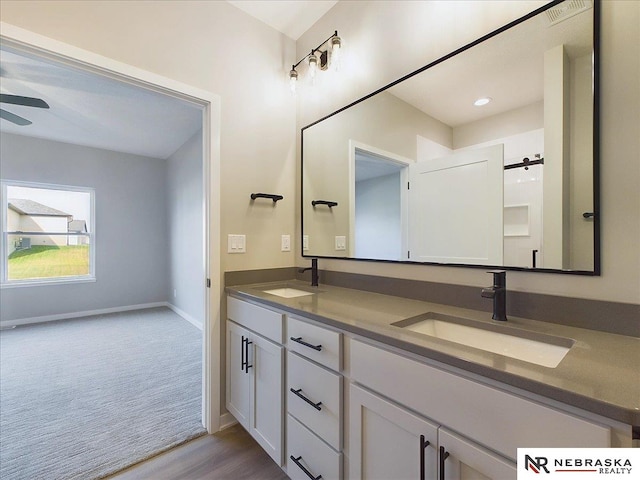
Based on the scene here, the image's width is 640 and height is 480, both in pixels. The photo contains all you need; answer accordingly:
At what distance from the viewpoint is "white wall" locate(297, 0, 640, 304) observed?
3.01 feet

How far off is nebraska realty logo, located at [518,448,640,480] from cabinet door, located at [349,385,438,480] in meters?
0.22

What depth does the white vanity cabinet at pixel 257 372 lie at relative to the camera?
1419 mm

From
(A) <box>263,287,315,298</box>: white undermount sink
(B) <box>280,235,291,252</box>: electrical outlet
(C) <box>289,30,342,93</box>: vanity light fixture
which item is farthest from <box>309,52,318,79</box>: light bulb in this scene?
(A) <box>263,287,315,298</box>: white undermount sink

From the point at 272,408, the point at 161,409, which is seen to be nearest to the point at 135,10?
the point at 272,408

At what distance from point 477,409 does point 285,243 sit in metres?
1.68

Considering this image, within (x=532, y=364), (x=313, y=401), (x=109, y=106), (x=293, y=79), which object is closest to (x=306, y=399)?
(x=313, y=401)

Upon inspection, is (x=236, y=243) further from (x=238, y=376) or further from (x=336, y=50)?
(x=336, y=50)

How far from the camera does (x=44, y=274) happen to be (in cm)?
439

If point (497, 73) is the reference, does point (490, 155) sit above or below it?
below

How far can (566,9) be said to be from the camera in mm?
1034

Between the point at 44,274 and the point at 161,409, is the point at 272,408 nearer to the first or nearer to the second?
the point at 161,409

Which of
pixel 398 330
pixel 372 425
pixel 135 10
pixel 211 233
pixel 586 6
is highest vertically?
pixel 135 10

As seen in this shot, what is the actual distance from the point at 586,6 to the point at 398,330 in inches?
50.7

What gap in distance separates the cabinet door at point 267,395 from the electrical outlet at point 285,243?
79 centimetres
